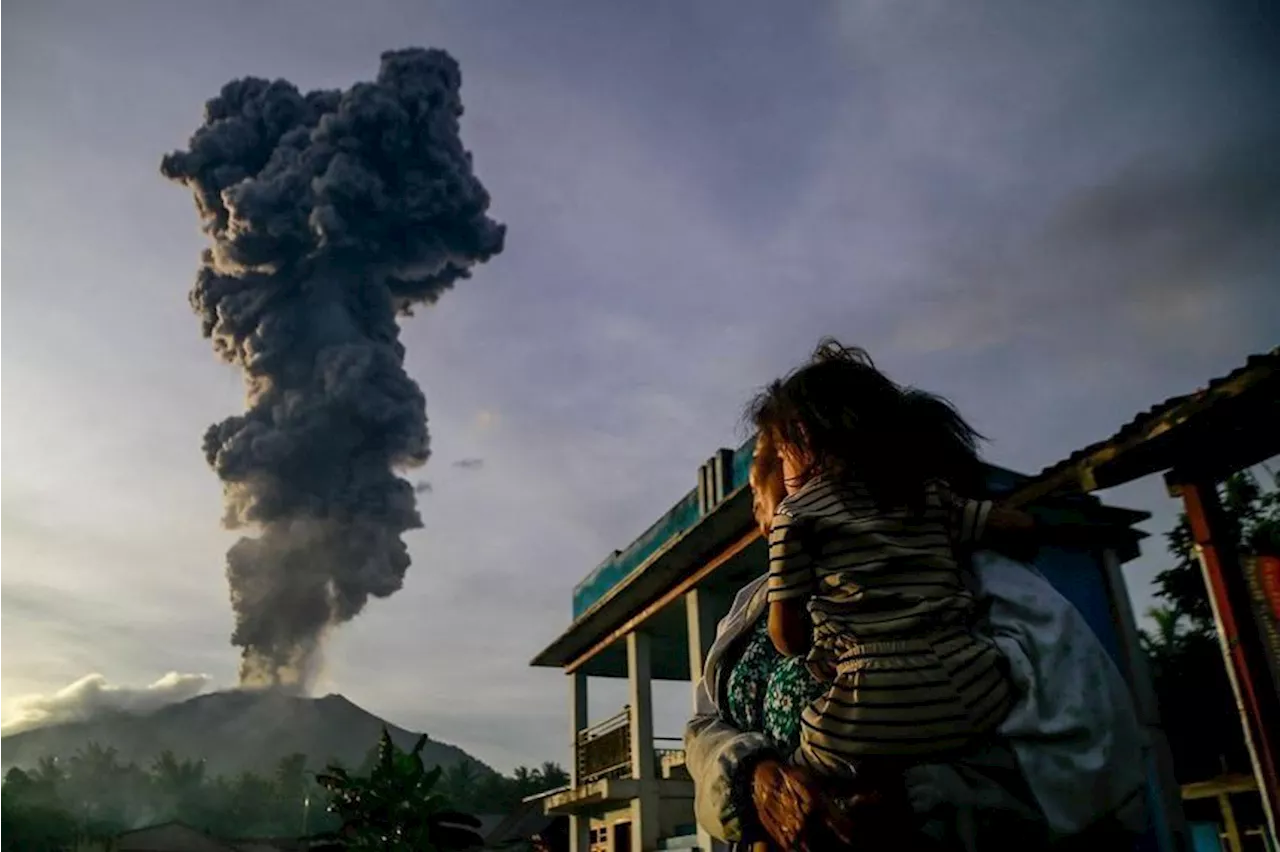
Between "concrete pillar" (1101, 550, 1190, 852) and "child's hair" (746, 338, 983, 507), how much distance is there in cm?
439

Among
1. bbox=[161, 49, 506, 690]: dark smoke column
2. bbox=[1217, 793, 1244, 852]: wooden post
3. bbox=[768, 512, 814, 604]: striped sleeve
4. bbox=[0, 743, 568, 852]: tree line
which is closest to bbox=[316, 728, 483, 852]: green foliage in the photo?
bbox=[0, 743, 568, 852]: tree line

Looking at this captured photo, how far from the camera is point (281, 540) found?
72.9 meters

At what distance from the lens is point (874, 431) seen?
5.13 feet

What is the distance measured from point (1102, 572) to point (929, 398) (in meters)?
7.41

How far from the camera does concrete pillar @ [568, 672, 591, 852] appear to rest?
17.0 metres

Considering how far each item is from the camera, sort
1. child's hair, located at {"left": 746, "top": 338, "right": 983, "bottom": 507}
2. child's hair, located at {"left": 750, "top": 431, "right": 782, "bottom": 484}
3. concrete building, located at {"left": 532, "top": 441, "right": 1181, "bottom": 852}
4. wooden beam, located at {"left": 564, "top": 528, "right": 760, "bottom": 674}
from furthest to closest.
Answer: wooden beam, located at {"left": 564, "top": 528, "right": 760, "bottom": 674} → concrete building, located at {"left": 532, "top": 441, "right": 1181, "bottom": 852} → child's hair, located at {"left": 750, "top": 431, "right": 782, "bottom": 484} → child's hair, located at {"left": 746, "top": 338, "right": 983, "bottom": 507}

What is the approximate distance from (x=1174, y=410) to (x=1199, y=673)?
20645mm

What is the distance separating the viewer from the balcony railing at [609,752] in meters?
14.6

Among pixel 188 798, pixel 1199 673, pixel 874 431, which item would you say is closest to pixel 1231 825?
pixel 1199 673

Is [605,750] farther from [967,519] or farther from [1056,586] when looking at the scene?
[967,519]

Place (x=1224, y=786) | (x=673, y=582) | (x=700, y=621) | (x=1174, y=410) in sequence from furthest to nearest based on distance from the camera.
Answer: (x=1224, y=786), (x=673, y=582), (x=700, y=621), (x=1174, y=410)

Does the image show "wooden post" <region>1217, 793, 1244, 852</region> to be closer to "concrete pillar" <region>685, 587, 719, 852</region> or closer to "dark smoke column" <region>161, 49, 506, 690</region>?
"concrete pillar" <region>685, 587, 719, 852</region>

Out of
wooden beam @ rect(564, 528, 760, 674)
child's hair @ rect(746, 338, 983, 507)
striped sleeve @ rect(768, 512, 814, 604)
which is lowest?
striped sleeve @ rect(768, 512, 814, 604)

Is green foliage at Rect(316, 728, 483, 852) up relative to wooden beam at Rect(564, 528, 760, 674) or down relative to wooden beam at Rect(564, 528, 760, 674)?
down
